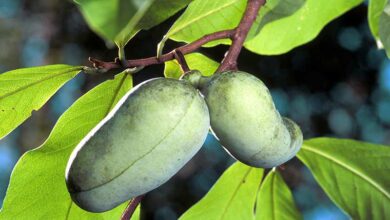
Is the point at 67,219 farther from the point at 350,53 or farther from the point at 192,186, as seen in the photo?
the point at 350,53

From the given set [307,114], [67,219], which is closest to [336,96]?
[307,114]

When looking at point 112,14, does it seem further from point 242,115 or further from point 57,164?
point 57,164

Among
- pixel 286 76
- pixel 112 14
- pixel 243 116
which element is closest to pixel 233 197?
pixel 243 116

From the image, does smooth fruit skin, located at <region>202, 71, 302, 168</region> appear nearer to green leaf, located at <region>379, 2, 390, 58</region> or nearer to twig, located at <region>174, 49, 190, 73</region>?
twig, located at <region>174, 49, 190, 73</region>

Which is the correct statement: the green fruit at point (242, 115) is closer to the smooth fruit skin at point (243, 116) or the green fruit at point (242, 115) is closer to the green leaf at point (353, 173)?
the smooth fruit skin at point (243, 116)

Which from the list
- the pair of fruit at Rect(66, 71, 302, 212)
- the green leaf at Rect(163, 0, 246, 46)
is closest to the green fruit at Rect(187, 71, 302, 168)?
the pair of fruit at Rect(66, 71, 302, 212)

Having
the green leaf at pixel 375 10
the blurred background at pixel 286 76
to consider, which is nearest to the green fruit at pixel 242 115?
the green leaf at pixel 375 10
